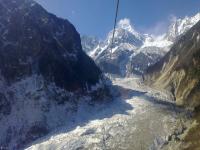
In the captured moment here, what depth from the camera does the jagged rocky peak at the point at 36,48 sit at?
282 ft

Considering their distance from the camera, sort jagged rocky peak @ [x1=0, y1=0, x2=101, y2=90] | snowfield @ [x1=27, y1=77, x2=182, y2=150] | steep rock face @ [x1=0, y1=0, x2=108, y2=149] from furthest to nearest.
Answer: jagged rocky peak @ [x1=0, y1=0, x2=101, y2=90] → steep rock face @ [x1=0, y1=0, x2=108, y2=149] → snowfield @ [x1=27, y1=77, x2=182, y2=150]

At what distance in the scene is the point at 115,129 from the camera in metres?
70.1

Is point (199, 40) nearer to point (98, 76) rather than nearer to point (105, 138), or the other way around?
point (98, 76)

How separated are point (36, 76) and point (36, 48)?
28.1 feet

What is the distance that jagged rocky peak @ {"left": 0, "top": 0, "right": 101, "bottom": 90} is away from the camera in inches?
3378

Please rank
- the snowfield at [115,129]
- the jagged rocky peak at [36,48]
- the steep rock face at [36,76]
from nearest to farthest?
the snowfield at [115,129] < the steep rock face at [36,76] < the jagged rocky peak at [36,48]

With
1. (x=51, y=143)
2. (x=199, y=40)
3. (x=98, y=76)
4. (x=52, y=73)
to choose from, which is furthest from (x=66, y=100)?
(x=199, y=40)

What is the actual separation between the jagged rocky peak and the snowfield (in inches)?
418

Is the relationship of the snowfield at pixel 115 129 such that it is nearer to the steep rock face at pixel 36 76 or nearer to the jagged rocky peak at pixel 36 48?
the steep rock face at pixel 36 76

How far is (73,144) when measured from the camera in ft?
208

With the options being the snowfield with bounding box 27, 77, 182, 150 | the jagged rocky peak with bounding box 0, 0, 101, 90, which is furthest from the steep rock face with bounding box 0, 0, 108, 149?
the snowfield with bounding box 27, 77, 182, 150

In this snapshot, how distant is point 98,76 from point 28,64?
31.3 metres

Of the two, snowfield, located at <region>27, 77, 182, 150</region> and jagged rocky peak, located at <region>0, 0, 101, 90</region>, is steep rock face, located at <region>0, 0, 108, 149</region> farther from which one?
snowfield, located at <region>27, 77, 182, 150</region>

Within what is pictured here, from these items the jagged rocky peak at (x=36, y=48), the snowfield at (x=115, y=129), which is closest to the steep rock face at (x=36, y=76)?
the jagged rocky peak at (x=36, y=48)
